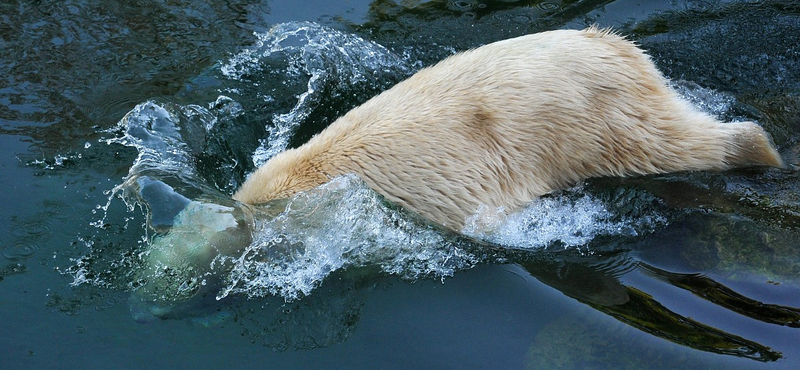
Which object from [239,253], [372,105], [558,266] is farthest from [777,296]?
[239,253]

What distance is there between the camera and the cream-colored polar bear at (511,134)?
14.0ft

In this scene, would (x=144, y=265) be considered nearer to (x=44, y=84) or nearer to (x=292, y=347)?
(x=292, y=347)

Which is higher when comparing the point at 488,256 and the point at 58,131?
the point at 488,256

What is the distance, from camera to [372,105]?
4.55 meters

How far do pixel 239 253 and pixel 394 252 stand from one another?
92 centimetres

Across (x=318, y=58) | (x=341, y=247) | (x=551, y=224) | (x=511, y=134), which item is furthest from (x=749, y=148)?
(x=318, y=58)

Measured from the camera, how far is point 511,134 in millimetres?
4281

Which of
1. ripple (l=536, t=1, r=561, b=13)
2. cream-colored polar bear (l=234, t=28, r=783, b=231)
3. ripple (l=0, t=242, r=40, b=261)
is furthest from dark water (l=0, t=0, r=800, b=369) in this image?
ripple (l=536, t=1, r=561, b=13)

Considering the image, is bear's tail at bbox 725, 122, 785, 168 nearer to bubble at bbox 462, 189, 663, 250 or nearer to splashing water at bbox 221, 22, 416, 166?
bubble at bbox 462, 189, 663, 250

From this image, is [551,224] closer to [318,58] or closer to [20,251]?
[318,58]

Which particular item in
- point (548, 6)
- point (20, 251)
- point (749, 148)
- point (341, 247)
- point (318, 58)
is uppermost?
point (548, 6)

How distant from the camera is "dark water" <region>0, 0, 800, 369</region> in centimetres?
371

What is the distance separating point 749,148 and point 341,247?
8.91 ft

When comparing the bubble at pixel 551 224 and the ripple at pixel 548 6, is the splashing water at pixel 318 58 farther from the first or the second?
the bubble at pixel 551 224
